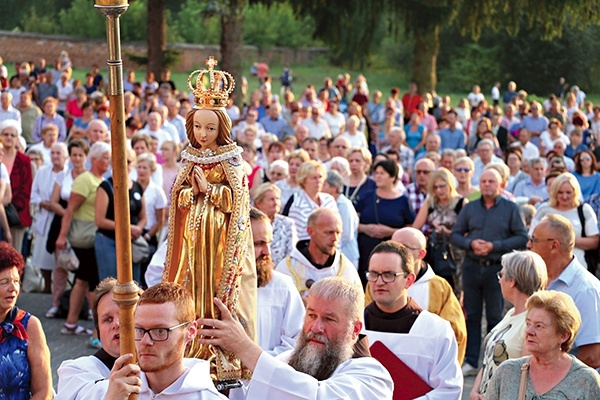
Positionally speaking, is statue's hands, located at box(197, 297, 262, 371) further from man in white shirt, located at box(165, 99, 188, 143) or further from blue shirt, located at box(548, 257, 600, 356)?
man in white shirt, located at box(165, 99, 188, 143)

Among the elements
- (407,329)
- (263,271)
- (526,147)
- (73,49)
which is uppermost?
(263,271)

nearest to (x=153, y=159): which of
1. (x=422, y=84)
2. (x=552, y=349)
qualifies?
(x=552, y=349)

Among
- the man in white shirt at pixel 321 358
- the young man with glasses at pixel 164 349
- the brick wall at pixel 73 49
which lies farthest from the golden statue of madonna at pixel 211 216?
the brick wall at pixel 73 49

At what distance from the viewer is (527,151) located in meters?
17.2

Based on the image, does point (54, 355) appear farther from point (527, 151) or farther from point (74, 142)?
point (527, 151)

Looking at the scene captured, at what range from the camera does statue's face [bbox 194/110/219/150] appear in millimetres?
5242

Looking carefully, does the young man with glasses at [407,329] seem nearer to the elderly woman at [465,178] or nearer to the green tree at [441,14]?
the elderly woman at [465,178]

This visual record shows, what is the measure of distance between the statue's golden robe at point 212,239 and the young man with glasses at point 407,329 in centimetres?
93

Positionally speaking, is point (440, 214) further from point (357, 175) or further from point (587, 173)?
point (587, 173)

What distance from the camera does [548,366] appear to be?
213 inches

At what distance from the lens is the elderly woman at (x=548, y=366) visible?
209 inches

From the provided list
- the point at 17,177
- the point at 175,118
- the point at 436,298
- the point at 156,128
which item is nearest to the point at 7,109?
the point at 156,128

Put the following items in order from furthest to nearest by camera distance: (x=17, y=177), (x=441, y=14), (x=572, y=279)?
(x=441, y=14) < (x=17, y=177) < (x=572, y=279)

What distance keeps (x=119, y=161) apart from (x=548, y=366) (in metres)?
2.66
